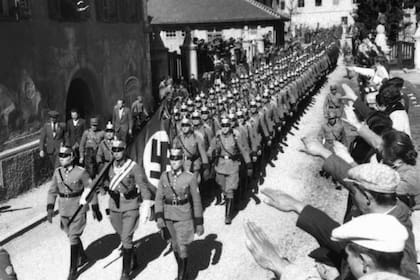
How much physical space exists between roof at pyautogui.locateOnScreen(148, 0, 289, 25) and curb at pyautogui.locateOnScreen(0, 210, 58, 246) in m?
30.7

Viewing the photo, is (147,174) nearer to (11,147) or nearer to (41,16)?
(11,147)

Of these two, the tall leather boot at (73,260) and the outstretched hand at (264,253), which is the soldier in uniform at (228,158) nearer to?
the tall leather boot at (73,260)

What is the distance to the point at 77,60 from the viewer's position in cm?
1437

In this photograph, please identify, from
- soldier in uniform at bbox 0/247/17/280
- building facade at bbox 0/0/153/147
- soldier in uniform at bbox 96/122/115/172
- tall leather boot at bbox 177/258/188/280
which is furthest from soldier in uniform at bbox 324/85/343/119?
soldier in uniform at bbox 0/247/17/280

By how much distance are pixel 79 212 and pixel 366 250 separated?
17.8ft

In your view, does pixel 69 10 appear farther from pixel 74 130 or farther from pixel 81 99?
pixel 74 130

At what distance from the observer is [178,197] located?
7062mm

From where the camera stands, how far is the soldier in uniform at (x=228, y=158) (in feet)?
31.7

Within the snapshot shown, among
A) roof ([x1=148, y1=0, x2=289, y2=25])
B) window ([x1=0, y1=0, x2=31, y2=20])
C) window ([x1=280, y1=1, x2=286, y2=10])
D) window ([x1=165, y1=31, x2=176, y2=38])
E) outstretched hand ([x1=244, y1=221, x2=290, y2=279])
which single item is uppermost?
window ([x1=280, y1=1, x2=286, y2=10])

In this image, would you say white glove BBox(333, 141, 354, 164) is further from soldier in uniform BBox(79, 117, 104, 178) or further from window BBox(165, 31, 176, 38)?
window BBox(165, 31, 176, 38)

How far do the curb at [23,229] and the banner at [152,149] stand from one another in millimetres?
2487

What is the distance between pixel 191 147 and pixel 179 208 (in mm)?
2948

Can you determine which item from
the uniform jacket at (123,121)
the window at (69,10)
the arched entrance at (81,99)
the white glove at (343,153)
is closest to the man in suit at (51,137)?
the uniform jacket at (123,121)

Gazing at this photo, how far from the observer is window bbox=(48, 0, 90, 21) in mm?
13094
